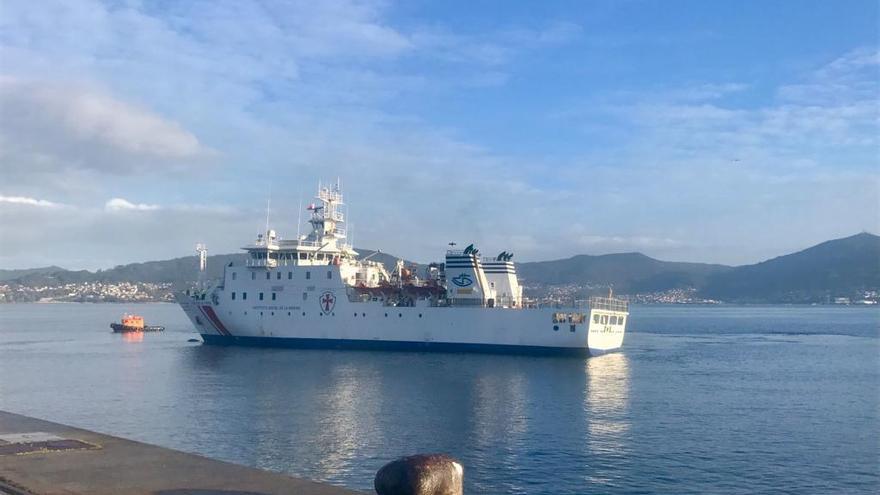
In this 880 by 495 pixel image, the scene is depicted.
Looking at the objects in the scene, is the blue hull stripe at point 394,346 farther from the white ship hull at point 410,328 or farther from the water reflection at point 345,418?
the water reflection at point 345,418

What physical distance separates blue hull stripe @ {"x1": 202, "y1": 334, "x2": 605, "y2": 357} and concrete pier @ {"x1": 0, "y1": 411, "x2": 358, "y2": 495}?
3506cm

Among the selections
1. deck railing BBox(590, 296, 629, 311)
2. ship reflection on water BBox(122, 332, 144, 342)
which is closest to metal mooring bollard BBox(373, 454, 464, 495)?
deck railing BBox(590, 296, 629, 311)

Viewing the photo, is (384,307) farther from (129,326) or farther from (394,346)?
(129,326)

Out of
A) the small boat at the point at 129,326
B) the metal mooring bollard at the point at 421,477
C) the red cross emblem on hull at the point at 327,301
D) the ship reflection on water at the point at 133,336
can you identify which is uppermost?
the red cross emblem on hull at the point at 327,301

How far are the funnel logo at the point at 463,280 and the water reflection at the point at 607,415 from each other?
30.0 feet

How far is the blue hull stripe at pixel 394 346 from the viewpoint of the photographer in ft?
157

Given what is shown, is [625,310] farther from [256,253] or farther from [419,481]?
[419,481]

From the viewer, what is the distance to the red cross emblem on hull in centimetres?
5209

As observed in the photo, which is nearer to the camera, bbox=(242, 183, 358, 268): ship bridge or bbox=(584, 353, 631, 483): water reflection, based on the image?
bbox=(584, 353, 631, 483): water reflection

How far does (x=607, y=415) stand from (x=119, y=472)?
19.2 meters

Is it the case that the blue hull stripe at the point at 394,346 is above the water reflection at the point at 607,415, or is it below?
above

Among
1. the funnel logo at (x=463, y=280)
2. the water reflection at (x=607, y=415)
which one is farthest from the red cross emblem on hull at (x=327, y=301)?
the water reflection at (x=607, y=415)

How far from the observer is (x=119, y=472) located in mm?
12367

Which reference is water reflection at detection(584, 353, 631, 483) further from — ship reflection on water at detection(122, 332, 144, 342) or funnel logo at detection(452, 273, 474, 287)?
ship reflection on water at detection(122, 332, 144, 342)
